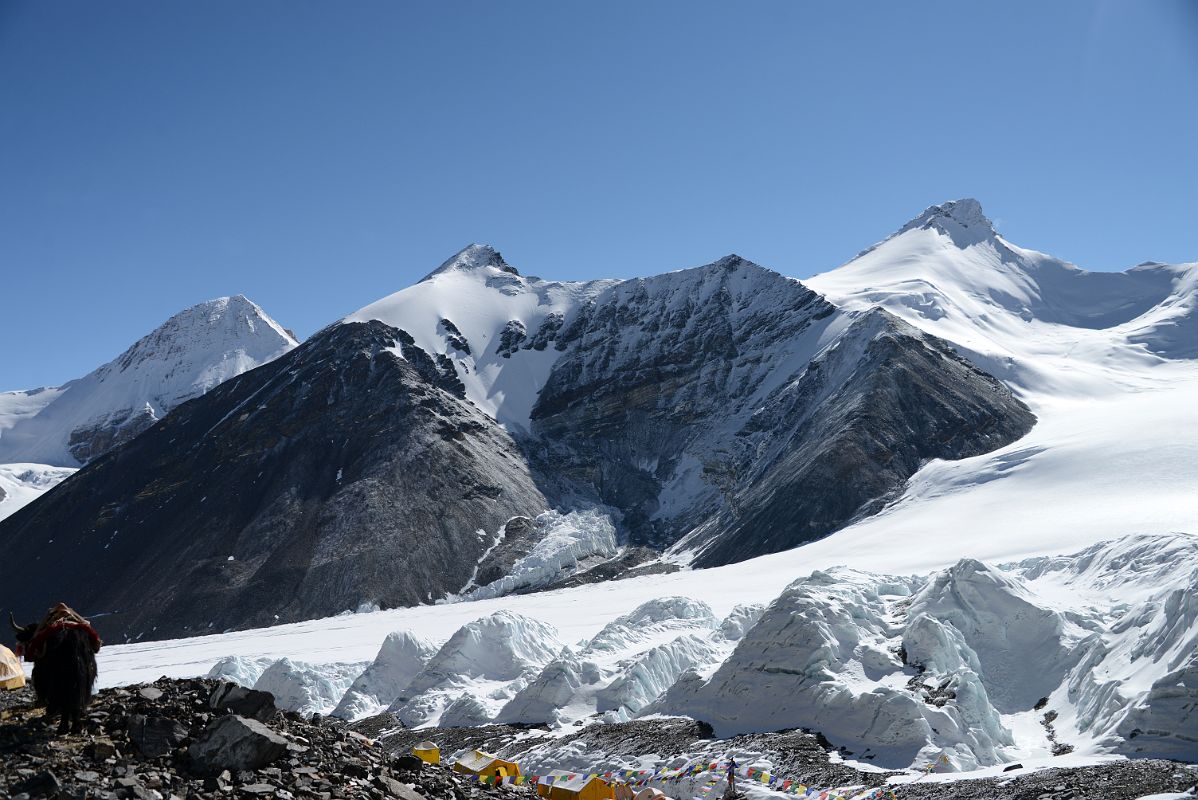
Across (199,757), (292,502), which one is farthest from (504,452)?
(199,757)

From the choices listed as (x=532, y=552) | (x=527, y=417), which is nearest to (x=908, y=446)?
(x=532, y=552)

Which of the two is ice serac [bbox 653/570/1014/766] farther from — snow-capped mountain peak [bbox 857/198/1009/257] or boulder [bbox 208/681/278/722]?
snow-capped mountain peak [bbox 857/198/1009/257]

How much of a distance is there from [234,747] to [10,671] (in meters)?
6.24

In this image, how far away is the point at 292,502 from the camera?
94750 mm

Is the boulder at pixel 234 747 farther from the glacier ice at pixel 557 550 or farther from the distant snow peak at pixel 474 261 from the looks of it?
the distant snow peak at pixel 474 261

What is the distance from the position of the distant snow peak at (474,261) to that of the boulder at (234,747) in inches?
5491

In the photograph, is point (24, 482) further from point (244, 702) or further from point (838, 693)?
point (244, 702)

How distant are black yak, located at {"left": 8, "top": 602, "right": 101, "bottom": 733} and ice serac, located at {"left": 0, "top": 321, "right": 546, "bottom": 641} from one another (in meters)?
71.3

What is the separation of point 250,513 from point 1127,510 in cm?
6994

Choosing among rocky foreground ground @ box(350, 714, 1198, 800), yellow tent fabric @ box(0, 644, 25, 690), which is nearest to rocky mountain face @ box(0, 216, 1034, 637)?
rocky foreground ground @ box(350, 714, 1198, 800)

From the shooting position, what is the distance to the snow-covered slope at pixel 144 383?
6373 inches

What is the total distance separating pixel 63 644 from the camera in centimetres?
1206

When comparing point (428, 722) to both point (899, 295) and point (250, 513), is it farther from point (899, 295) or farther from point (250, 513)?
point (899, 295)

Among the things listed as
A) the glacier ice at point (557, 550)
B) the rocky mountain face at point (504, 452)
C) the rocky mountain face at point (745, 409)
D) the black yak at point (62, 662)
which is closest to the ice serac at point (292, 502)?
the rocky mountain face at point (504, 452)
